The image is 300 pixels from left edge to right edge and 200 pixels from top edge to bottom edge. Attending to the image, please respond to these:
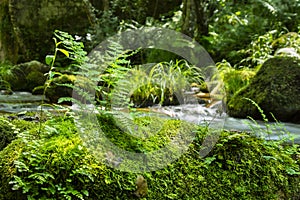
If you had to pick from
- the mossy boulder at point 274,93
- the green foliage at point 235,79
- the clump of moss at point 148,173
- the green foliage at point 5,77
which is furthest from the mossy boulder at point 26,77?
the clump of moss at point 148,173

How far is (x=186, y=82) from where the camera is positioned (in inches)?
299

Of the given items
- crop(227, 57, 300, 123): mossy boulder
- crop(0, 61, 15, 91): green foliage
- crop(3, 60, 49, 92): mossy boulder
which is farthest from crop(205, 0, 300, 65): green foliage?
crop(0, 61, 15, 91): green foliage

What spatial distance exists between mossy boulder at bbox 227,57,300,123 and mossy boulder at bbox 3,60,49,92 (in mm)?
5531

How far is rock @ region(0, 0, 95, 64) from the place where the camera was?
42.0 feet

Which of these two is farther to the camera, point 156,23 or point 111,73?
point 156,23

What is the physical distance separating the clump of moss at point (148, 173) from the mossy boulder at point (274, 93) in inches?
130

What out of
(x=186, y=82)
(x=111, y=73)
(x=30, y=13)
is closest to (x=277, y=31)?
(x=186, y=82)

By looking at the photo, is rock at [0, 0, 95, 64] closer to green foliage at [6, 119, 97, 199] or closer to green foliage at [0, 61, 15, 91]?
green foliage at [0, 61, 15, 91]

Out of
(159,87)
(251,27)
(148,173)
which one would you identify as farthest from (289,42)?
(148,173)

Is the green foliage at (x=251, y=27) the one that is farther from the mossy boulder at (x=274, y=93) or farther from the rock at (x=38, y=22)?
the rock at (x=38, y=22)

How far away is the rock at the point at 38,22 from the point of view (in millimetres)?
12789

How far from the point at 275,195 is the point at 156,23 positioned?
11607mm

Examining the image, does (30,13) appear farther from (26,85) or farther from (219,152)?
(219,152)

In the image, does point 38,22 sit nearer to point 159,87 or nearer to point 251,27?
point 251,27
